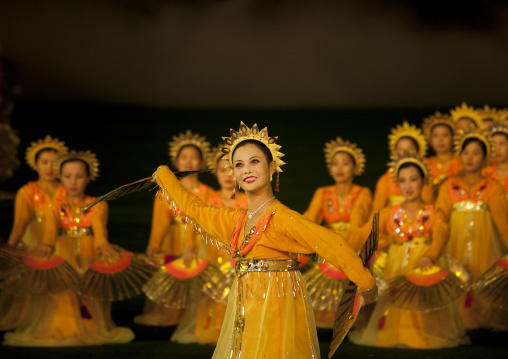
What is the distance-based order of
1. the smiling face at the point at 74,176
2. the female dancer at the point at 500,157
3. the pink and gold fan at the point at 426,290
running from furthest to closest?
the female dancer at the point at 500,157, the smiling face at the point at 74,176, the pink and gold fan at the point at 426,290

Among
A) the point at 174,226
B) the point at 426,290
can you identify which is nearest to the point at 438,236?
the point at 426,290

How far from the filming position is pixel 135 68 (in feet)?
32.8

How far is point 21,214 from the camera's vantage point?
5.74 m

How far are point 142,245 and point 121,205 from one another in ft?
4.69

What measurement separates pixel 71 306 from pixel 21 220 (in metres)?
0.89

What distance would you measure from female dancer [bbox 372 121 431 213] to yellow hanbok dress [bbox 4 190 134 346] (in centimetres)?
205

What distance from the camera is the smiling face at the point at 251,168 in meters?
3.17

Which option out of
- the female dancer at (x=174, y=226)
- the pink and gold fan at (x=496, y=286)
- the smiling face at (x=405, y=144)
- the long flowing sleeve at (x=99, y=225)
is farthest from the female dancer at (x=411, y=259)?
the long flowing sleeve at (x=99, y=225)

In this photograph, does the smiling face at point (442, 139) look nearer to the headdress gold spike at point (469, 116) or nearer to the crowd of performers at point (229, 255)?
the crowd of performers at point (229, 255)

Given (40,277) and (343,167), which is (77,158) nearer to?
(40,277)

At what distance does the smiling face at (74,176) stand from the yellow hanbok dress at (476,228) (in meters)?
2.44

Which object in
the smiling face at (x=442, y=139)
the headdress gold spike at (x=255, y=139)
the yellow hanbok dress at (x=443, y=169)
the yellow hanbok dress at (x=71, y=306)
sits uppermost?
the smiling face at (x=442, y=139)

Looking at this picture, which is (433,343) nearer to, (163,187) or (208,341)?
(208,341)

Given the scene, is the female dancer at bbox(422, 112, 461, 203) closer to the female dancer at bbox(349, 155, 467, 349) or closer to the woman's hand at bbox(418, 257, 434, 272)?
the female dancer at bbox(349, 155, 467, 349)
